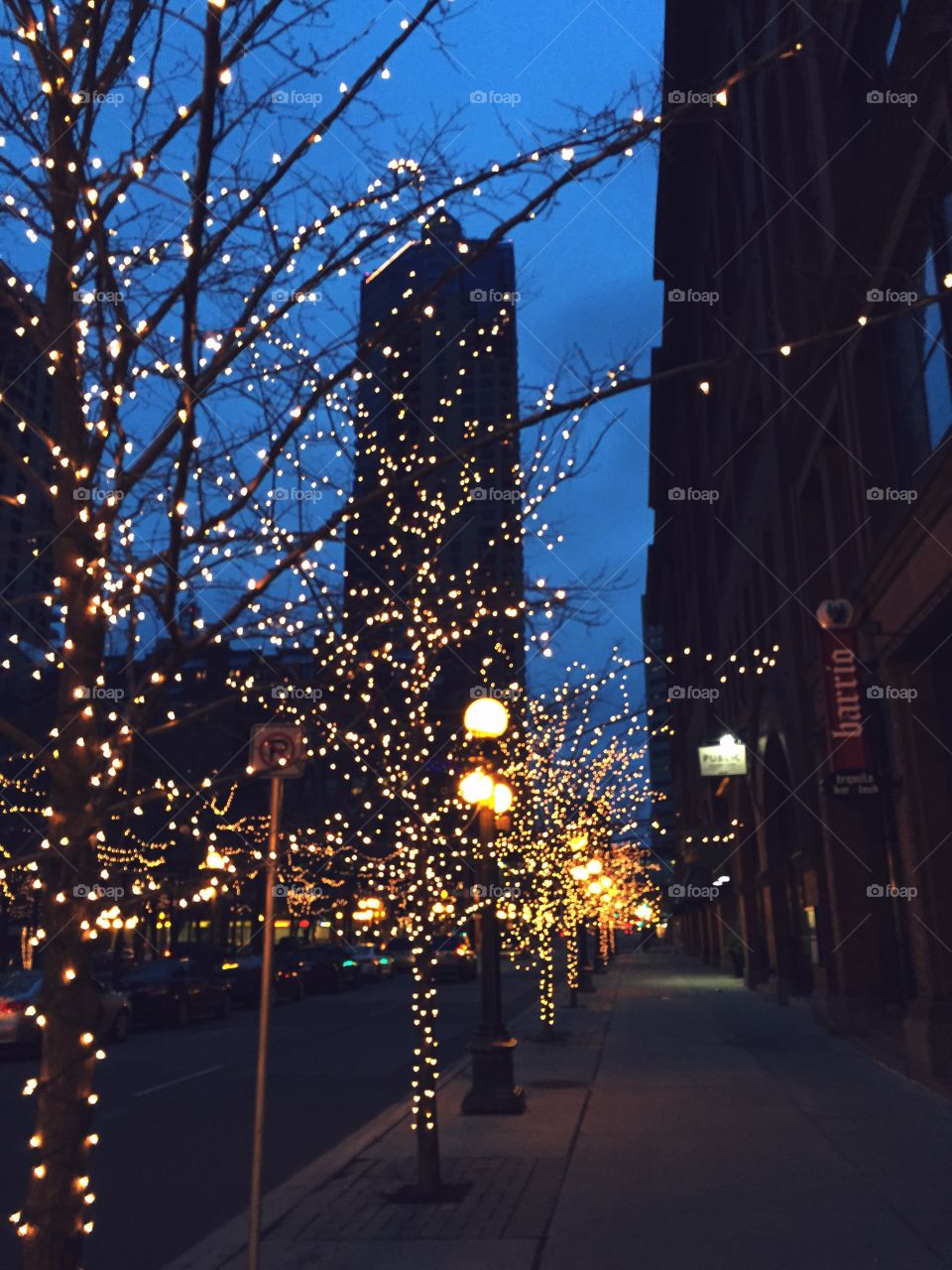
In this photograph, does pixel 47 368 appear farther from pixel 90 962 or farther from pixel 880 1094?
pixel 880 1094

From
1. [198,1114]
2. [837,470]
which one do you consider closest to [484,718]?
[198,1114]

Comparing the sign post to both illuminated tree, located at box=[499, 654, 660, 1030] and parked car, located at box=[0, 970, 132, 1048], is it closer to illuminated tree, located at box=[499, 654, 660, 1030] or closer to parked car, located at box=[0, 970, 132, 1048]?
illuminated tree, located at box=[499, 654, 660, 1030]

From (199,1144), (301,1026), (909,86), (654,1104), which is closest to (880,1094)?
(654,1104)

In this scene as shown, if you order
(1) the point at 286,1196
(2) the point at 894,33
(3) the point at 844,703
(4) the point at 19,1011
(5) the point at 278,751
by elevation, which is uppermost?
(2) the point at 894,33

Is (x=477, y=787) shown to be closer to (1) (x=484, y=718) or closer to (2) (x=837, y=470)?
(1) (x=484, y=718)

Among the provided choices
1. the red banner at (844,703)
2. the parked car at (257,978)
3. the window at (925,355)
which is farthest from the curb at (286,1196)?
the parked car at (257,978)

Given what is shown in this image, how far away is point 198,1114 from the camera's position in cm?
1315

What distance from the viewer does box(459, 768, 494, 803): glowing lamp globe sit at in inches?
428

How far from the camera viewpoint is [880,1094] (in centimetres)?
1266

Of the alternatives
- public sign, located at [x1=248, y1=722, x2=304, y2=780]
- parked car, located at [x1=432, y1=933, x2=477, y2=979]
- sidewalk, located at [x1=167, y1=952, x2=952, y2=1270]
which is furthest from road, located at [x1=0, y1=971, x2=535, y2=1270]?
parked car, located at [x1=432, y1=933, x2=477, y2=979]

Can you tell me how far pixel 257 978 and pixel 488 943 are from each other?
23.7 metres

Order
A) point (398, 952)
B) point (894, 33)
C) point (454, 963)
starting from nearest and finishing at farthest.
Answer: point (894, 33) → point (454, 963) → point (398, 952)

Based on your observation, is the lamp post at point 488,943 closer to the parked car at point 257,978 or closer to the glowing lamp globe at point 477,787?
the glowing lamp globe at point 477,787

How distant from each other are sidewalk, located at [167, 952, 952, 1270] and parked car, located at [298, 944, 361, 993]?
976 inches
